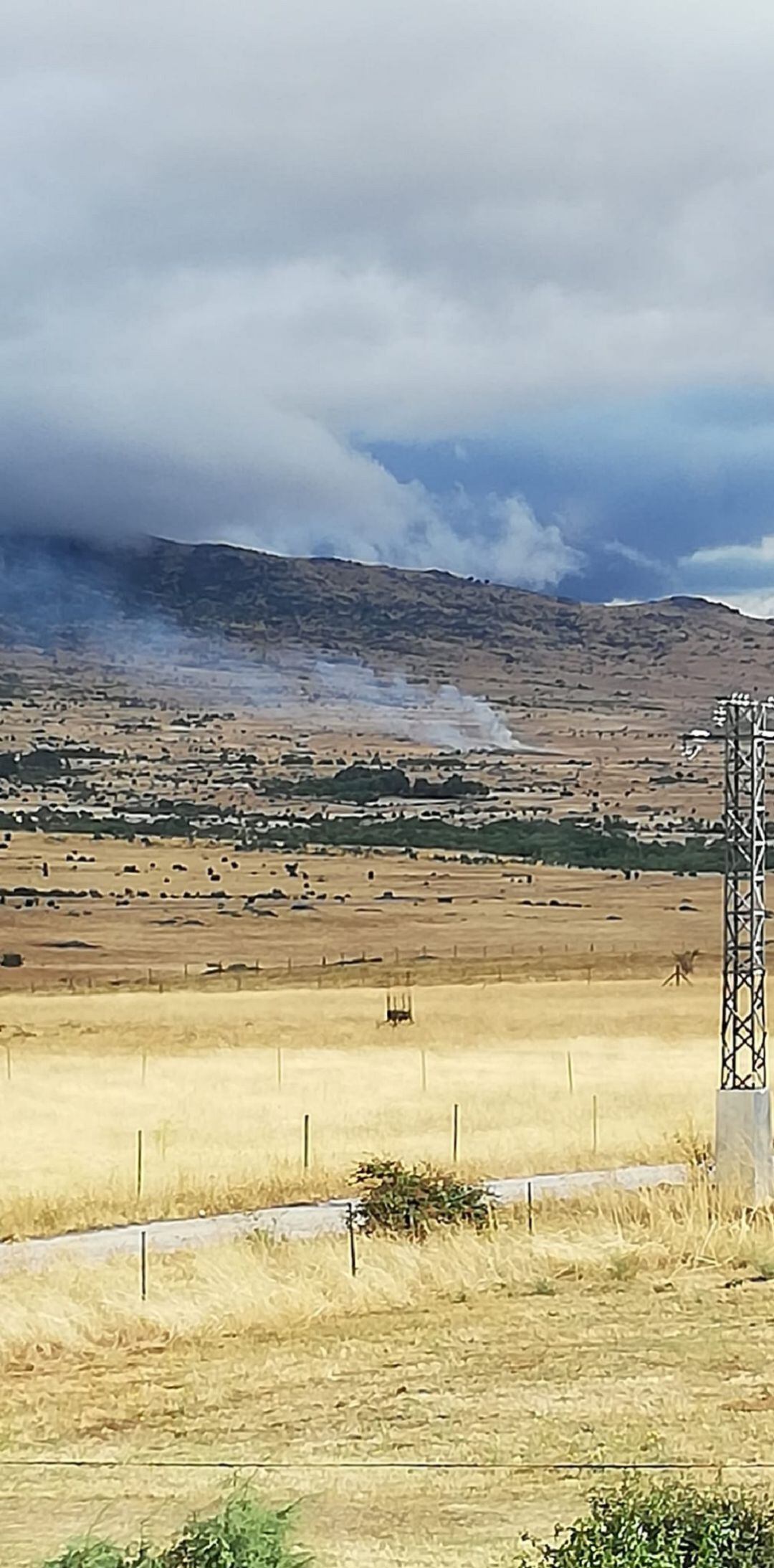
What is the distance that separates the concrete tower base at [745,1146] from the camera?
109 ft

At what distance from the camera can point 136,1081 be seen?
5250cm

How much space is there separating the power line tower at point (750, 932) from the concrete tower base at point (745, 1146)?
0.04ft

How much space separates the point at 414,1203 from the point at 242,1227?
8.87 feet

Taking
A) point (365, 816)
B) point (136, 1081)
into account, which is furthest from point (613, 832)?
point (136, 1081)

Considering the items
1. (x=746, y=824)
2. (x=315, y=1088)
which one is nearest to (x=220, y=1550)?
(x=746, y=824)

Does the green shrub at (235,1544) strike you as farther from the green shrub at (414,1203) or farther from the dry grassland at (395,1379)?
the green shrub at (414,1203)

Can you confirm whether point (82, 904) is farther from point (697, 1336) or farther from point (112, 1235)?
point (697, 1336)

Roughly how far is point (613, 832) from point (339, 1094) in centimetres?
9541

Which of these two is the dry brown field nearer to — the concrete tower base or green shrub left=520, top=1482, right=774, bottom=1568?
the concrete tower base

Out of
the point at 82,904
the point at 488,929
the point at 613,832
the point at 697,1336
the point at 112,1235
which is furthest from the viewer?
the point at 613,832

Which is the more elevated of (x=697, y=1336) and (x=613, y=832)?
(x=613, y=832)

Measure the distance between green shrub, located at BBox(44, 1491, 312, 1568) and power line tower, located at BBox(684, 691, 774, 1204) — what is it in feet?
71.5

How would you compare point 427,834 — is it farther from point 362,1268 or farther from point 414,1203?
point 362,1268

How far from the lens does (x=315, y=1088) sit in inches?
2004
